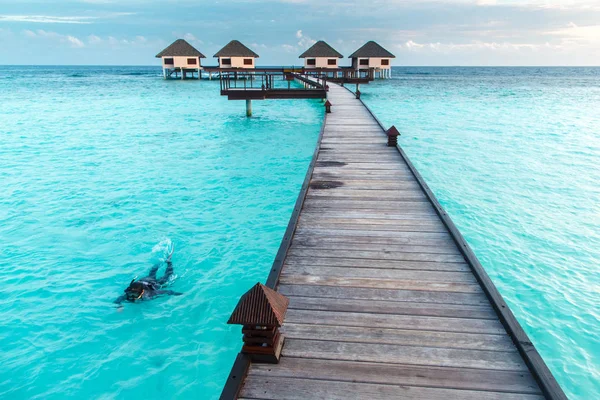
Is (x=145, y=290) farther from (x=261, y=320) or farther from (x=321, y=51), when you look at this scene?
(x=321, y=51)

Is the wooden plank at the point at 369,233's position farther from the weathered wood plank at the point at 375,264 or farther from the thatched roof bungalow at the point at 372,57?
the thatched roof bungalow at the point at 372,57

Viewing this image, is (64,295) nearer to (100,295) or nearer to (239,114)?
(100,295)

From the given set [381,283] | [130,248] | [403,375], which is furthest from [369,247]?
[130,248]

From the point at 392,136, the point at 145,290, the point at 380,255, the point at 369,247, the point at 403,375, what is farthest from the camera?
the point at 392,136

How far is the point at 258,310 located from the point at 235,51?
178ft

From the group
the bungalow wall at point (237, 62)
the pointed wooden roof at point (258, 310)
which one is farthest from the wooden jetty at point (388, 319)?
the bungalow wall at point (237, 62)

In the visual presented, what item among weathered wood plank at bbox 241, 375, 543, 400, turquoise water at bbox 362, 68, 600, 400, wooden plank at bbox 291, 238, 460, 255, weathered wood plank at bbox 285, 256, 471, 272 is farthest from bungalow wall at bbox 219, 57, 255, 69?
weathered wood plank at bbox 241, 375, 543, 400

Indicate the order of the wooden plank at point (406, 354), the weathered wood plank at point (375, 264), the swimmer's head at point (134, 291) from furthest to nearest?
the swimmer's head at point (134, 291)
the weathered wood plank at point (375, 264)
the wooden plank at point (406, 354)

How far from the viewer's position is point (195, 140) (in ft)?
61.7

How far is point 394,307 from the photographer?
13.0 feet

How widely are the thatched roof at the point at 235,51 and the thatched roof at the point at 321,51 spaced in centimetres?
741

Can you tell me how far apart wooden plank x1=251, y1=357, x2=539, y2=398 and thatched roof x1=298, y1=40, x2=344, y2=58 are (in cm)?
5288

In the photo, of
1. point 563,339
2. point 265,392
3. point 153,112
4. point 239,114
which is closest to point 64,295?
point 265,392

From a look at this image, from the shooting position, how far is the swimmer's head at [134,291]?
248 inches
